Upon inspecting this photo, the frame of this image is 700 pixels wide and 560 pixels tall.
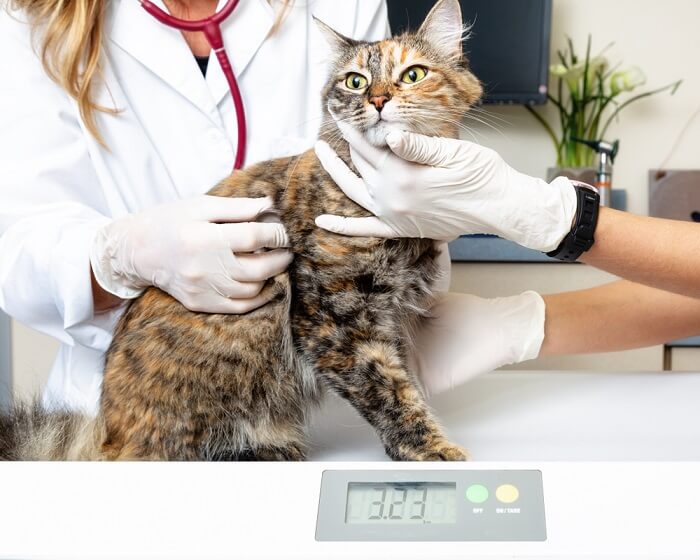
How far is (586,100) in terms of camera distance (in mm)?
2906

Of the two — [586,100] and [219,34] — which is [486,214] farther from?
[586,100]

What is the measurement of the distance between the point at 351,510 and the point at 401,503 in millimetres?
45

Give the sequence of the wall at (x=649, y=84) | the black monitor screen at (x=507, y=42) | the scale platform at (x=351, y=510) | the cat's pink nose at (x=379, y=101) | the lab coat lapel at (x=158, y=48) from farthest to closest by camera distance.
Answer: the wall at (x=649, y=84), the black monitor screen at (x=507, y=42), the lab coat lapel at (x=158, y=48), the cat's pink nose at (x=379, y=101), the scale platform at (x=351, y=510)

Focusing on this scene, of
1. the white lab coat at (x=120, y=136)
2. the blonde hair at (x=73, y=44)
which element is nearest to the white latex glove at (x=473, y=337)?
the white lab coat at (x=120, y=136)

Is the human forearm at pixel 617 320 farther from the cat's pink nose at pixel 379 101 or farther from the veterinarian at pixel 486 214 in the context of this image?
the cat's pink nose at pixel 379 101

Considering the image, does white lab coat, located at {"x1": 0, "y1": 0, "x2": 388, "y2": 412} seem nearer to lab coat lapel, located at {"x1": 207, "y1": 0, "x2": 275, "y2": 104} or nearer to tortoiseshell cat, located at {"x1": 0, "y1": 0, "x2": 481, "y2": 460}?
lab coat lapel, located at {"x1": 207, "y1": 0, "x2": 275, "y2": 104}

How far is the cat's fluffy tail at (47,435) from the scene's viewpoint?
91cm

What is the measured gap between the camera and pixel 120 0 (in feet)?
4.57

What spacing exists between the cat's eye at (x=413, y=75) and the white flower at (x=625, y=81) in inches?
82.0

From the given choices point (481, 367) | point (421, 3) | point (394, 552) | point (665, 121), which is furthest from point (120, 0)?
point (665, 121)

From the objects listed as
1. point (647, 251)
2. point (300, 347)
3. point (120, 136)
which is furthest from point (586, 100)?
point (300, 347)

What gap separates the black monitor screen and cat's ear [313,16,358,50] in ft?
5.58

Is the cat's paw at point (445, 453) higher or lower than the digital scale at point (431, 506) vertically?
lower

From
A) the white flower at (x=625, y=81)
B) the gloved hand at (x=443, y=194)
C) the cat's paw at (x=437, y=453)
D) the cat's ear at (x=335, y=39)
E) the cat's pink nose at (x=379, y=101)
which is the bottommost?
the cat's paw at (x=437, y=453)
